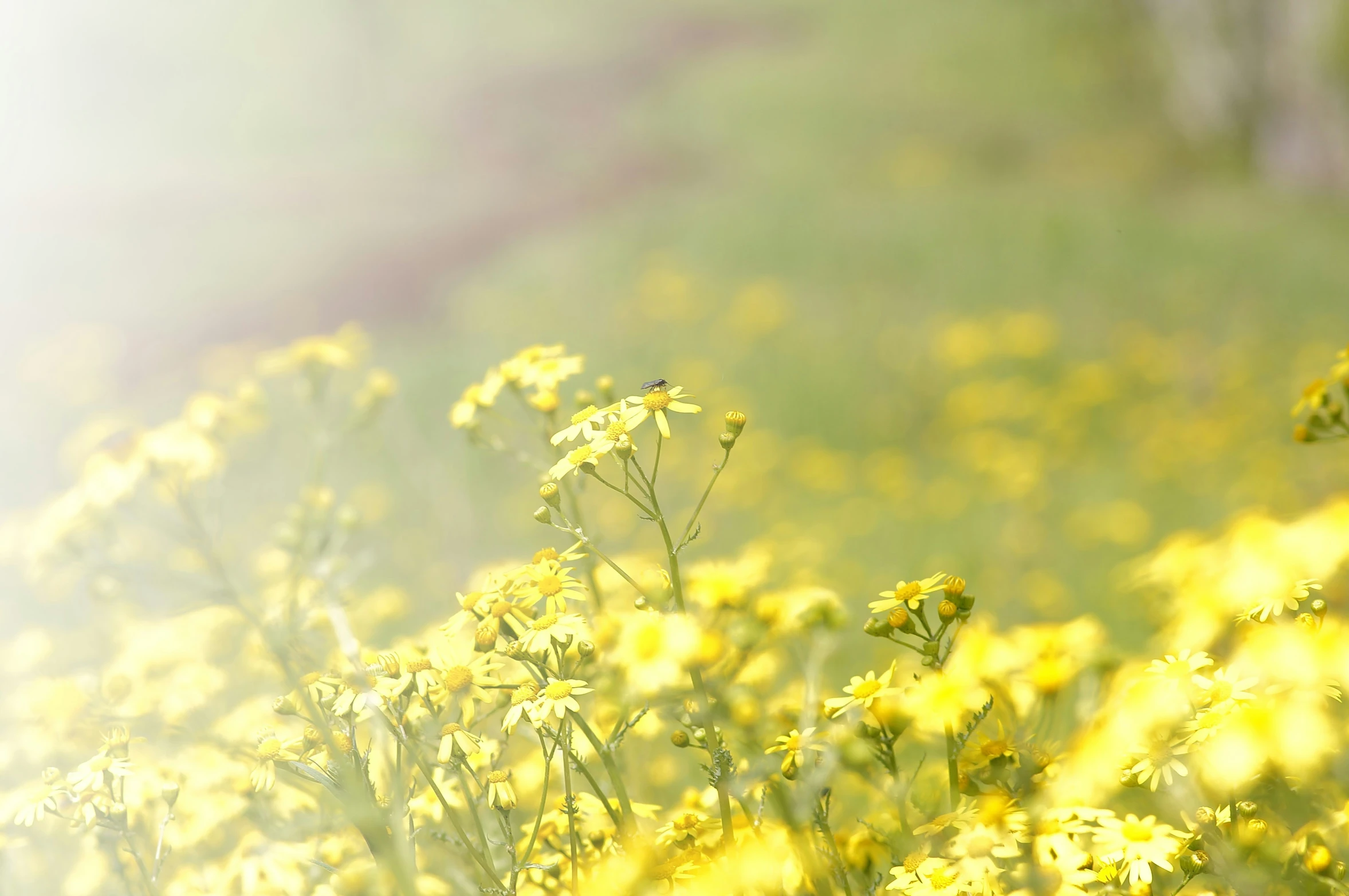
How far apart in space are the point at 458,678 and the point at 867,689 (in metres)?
0.75

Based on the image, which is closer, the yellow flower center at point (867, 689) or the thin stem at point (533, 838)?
the thin stem at point (533, 838)

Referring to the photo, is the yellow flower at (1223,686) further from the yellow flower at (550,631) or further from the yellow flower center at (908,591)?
the yellow flower at (550,631)

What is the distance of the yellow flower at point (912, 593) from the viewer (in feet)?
5.24

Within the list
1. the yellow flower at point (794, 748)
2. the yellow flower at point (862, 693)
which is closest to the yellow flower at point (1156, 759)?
the yellow flower at point (862, 693)

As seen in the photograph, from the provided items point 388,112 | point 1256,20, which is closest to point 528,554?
point 1256,20

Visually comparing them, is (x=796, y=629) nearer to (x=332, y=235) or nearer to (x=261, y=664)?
(x=261, y=664)

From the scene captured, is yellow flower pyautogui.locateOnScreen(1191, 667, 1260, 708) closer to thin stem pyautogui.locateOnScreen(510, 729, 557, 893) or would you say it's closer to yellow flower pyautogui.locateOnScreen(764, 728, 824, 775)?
yellow flower pyautogui.locateOnScreen(764, 728, 824, 775)

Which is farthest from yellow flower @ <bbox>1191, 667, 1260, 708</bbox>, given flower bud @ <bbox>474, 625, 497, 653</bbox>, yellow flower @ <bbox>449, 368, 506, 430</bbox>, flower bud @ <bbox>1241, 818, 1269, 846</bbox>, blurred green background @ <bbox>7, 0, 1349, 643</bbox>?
blurred green background @ <bbox>7, 0, 1349, 643</bbox>

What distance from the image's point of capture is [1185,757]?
1509 mm

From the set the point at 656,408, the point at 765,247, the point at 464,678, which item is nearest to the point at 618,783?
the point at 464,678

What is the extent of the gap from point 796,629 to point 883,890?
0.43m

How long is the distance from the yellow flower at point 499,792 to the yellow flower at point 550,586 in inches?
12.7

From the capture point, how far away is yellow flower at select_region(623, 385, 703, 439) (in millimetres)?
1670

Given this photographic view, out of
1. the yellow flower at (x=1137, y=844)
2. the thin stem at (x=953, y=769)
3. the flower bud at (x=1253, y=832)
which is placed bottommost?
the flower bud at (x=1253, y=832)
